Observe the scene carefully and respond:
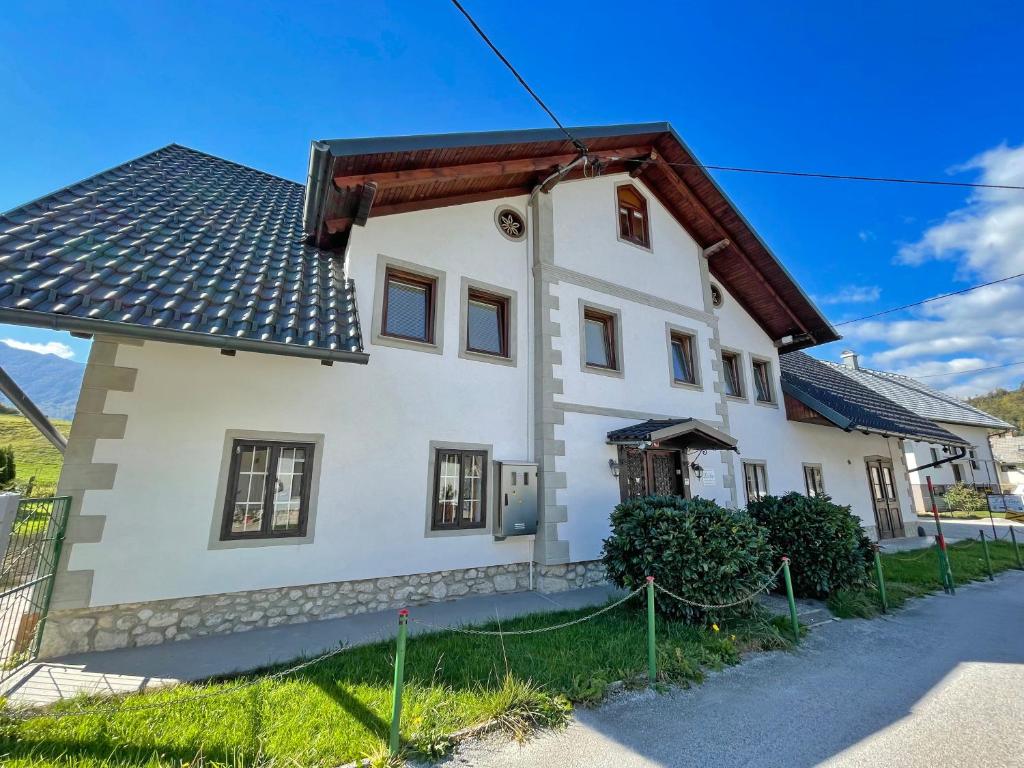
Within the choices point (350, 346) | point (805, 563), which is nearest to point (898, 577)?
point (805, 563)

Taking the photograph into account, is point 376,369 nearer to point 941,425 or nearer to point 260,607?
point 260,607

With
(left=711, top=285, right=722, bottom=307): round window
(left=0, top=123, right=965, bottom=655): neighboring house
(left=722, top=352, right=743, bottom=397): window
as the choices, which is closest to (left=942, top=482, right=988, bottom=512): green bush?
(left=0, top=123, right=965, bottom=655): neighboring house

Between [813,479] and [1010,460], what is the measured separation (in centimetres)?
4007

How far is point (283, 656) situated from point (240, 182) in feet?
30.7

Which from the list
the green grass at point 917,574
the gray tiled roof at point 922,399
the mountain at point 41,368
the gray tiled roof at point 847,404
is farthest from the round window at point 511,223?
the mountain at point 41,368

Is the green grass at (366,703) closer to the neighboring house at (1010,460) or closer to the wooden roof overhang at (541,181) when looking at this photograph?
the wooden roof overhang at (541,181)

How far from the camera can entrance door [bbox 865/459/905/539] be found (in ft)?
46.6

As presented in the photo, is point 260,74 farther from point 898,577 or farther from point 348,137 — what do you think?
point 898,577

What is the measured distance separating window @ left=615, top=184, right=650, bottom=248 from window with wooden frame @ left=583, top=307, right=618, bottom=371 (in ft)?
7.96

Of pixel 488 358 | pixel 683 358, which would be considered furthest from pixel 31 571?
pixel 683 358

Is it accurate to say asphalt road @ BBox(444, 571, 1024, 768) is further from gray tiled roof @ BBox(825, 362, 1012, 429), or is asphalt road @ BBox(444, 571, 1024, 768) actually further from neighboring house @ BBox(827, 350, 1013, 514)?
gray tiled roof @ BBox(825, 362, 1012, 429)

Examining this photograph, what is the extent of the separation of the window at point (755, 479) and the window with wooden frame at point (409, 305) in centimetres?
916

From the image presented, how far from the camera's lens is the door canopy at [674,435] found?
8094 mm

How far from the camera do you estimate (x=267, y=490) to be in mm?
5809
